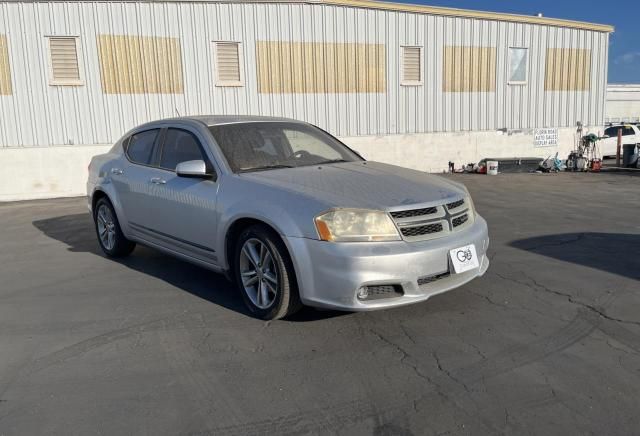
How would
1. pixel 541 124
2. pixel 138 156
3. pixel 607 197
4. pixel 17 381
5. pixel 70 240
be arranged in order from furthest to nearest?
pixel 541 124 < pixel 607 197 < pixel 70 240 < pixel 138 156 < pixel 17 381

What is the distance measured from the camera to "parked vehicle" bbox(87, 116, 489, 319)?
338 cm

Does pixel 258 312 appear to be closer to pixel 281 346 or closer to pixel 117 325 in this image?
pixel 281 346

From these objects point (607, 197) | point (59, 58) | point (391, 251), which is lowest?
point (607, 197)

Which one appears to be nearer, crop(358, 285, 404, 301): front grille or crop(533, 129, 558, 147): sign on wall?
crop(358, 285, 404, 301): front grille

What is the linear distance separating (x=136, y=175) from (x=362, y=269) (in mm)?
3041

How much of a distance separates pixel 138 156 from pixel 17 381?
9.38ft

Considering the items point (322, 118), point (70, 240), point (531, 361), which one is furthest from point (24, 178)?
point (531, 361)

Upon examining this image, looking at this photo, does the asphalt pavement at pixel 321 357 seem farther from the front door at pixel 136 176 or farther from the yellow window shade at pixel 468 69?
the yellow window shade at pixel 468 69

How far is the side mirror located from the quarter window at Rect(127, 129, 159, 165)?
3.75 ft

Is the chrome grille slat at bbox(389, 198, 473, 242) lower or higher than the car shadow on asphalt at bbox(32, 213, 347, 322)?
higher

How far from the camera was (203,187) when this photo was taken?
14.0 ft

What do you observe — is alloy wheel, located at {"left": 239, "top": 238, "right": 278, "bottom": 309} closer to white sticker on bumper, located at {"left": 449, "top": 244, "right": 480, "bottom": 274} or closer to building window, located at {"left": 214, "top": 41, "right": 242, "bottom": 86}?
white sticker on bumper, located at {"left": 449, "top": 244, "right": 480, "bottom": 274}

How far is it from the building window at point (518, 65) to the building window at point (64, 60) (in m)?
13.6

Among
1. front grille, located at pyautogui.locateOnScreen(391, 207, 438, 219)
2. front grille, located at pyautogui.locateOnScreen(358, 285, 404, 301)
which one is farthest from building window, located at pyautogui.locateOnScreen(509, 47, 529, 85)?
front grille, located at pyautogui.locateOnScreen(358, 285, 404, 301)
